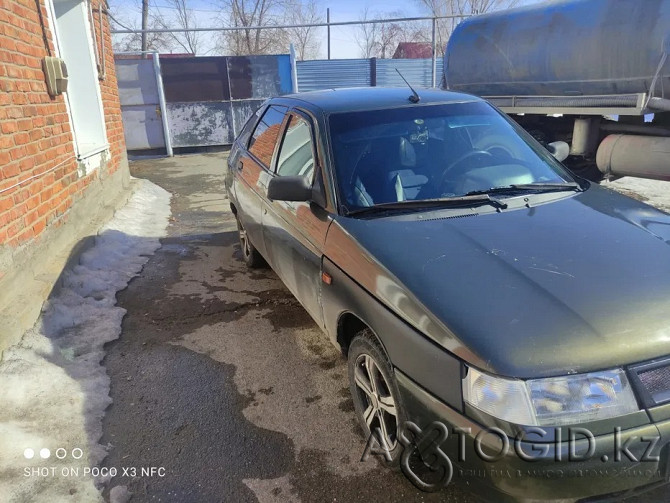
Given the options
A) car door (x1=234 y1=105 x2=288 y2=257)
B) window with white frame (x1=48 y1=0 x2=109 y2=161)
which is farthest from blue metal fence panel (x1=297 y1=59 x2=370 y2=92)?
car door (x1=234 y1=105 x2=288 y2=257)

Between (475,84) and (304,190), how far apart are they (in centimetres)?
659

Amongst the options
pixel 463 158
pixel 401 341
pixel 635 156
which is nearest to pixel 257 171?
pixel 463 158

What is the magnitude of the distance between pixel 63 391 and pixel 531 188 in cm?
301

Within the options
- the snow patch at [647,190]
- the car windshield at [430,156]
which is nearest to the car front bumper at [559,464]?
the car windshield at [430,156]

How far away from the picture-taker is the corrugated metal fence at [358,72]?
1438 centimetres

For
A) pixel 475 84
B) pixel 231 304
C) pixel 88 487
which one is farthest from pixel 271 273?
pixel 475 84

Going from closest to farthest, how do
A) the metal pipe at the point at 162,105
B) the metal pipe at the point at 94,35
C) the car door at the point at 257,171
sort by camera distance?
1. the car door at the point at 257,171
2. the metal pipe at the point at 94,35
3. the metal pipe at the point at 162,105

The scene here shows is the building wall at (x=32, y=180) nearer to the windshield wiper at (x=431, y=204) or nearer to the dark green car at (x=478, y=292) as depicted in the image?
the dark green car at (x=478, y=292)

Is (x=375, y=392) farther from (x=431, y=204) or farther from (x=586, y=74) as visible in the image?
(x=586, y=74)

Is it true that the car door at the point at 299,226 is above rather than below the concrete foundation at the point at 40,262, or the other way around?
above

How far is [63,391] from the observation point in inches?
117

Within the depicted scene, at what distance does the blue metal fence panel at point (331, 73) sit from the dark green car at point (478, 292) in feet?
37.8

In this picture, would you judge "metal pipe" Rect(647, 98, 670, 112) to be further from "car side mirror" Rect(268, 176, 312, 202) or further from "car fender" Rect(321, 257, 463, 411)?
"car fender" Rect(321, 257, 463, 411)

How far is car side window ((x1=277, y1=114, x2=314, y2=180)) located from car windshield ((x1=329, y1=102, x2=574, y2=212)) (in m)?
0.21
